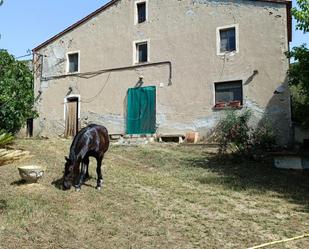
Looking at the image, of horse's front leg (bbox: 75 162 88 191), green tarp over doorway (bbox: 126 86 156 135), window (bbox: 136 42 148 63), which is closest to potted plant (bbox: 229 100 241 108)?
green tarp over doorway (bbox: 126 86 156 135)

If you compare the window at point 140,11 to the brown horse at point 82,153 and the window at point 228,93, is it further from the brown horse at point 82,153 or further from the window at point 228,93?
the brown horse at point 82,153

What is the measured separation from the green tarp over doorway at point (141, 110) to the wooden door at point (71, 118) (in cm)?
353

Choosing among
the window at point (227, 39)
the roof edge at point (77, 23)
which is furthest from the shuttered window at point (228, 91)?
the roof edge at point (77, 23)

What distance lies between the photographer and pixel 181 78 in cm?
2298

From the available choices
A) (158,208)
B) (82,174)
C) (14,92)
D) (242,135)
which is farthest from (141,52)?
(158,208)

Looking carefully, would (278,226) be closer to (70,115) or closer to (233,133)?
(233,133)

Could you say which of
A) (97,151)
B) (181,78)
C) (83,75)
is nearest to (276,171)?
(97,151)

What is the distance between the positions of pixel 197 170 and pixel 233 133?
3212 millimetres

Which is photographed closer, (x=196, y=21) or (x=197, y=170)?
(x=197, y=170)

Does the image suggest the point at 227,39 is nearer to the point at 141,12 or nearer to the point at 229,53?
the point at 229,53

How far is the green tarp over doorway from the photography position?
928 inches

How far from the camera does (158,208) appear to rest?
32.9ft

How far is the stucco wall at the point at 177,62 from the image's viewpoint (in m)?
20.9

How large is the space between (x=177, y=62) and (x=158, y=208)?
14127 millimetres
